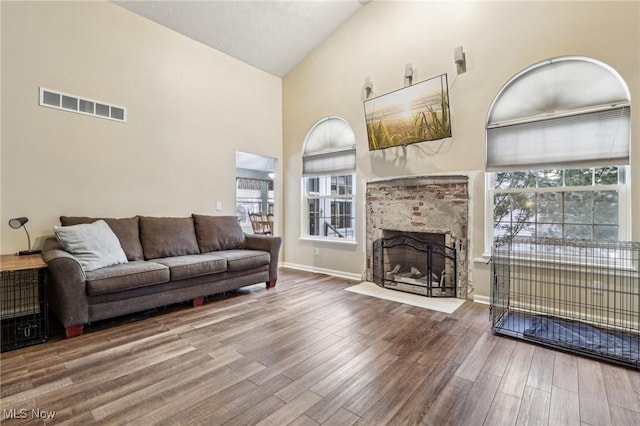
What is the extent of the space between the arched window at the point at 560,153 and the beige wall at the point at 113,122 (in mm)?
3728

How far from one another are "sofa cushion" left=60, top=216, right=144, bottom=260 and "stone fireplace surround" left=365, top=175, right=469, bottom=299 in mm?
3018

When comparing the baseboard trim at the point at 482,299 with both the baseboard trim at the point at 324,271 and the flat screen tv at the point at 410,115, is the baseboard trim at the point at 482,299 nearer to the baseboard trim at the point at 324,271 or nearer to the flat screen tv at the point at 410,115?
the baseboard trim at the point at 324,271

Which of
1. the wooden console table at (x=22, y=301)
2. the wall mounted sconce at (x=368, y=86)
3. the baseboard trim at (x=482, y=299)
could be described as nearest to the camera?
the wooden console table at (x=22, y=301)

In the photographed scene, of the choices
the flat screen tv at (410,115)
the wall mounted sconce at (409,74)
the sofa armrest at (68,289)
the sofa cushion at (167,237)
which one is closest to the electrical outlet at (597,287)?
the flat screen tv at (410,115)

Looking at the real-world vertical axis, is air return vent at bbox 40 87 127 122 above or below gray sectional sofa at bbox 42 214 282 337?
above

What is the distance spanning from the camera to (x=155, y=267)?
3.07 meters

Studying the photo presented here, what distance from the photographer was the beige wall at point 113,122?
307 cm

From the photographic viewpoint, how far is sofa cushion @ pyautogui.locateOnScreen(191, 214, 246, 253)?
412 cm

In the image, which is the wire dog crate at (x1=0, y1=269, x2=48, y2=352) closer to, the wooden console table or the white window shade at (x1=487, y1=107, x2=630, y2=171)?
the wooden console table

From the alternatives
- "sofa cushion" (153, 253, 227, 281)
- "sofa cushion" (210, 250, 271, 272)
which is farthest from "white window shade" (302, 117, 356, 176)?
"sofa cushion" (153, 253, 227, 281)

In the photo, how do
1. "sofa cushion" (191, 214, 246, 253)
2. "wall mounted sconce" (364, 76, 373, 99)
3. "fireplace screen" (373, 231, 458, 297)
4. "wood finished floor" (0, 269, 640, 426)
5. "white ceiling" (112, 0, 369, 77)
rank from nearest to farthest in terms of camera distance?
"wood finished floor" (0, 269, 640, 426) < "fireplace screen" (373, 231, 458, 297) < "white ceiling" (112, 0, 369, 77) < "sofa cushion" (191, 214, 246, 253) < "wall mounted sconce" (364, 76, 373, 99)

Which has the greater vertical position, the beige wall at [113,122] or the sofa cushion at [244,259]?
the beige wall at [113,122]

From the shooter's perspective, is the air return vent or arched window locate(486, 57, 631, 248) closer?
arched window locate(486, 57, 631, 248)

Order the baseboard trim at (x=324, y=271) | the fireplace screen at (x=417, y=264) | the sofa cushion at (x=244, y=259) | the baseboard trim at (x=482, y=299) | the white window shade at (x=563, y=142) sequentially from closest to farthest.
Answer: the white window shade at (x=563, y=142) → the baseboard trim at (x=482, y=299) → the sofa cushion at (x=244, y=259) → the fireplace screen at (x=417, y=264) → the baseboard trim at (x=324, y=271)
